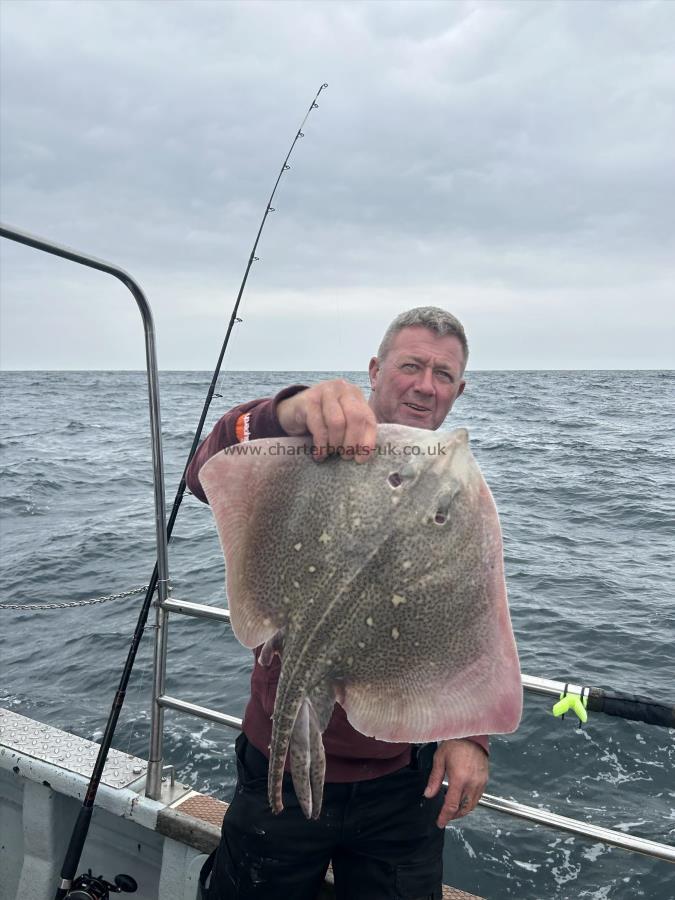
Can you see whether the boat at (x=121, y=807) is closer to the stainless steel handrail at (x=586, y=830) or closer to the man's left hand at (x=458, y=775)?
the stainless steel handrail at (x=586, y=830)

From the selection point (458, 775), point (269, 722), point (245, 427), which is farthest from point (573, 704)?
point (245, 427)

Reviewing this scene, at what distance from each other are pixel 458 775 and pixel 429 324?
1499mm

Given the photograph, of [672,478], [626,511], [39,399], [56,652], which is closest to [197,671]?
[56,652]

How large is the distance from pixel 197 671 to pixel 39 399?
4441 cm

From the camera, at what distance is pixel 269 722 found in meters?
2.04

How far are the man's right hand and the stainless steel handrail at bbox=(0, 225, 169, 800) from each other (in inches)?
38.6

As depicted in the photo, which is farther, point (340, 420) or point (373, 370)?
point (373, 370)

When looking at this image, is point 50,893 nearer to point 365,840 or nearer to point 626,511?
point 365,840

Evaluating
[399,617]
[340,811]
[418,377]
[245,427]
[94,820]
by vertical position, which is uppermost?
[418,377]

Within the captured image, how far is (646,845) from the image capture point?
81.4 inches

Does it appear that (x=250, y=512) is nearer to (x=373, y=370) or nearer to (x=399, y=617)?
(x=399, y=617)

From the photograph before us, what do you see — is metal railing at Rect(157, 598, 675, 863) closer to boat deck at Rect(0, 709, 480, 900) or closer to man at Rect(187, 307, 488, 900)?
man at Rect(187, 307, 488, 900)

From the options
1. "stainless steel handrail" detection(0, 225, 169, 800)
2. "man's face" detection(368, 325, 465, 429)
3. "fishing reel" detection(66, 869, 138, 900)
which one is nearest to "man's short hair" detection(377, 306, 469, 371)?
"man's face" detection(368, 325, 465, 429)

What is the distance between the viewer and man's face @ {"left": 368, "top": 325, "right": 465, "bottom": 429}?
2.27 meters
